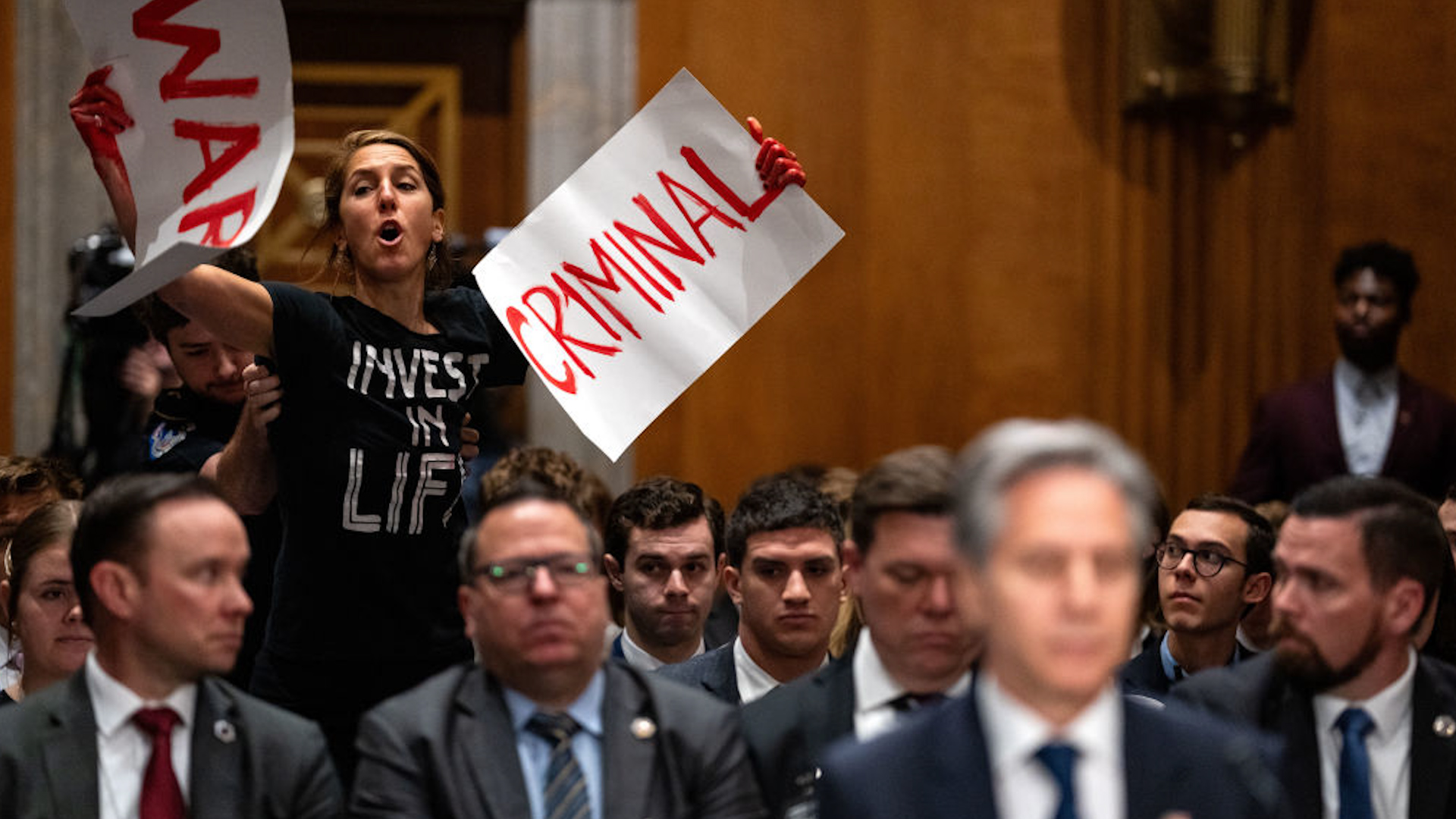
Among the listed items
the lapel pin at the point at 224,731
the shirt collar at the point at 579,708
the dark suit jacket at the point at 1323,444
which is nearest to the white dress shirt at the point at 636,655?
the shirt collar at the point at 579,708

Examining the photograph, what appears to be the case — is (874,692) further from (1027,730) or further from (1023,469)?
(1023,469)

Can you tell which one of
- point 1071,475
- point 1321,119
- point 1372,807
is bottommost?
point 1372,807

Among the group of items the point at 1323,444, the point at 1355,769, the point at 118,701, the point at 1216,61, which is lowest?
the point at 1355,769

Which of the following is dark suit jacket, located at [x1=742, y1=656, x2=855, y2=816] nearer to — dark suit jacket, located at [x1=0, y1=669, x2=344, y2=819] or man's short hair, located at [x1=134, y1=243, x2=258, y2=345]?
dark suit jacket, located at [x1=0, y1=669, x2=344, y2=819]

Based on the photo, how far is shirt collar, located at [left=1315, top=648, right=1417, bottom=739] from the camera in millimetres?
3469

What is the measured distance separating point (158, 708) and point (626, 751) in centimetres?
71

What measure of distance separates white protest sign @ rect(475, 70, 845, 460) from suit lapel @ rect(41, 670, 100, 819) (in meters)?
1.29

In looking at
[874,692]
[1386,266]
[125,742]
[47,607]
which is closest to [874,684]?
[874,692]

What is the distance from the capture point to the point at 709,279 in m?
4.23

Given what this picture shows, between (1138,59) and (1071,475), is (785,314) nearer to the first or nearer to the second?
(1138,59)

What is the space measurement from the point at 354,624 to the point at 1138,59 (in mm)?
3844

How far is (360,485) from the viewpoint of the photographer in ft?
11.9

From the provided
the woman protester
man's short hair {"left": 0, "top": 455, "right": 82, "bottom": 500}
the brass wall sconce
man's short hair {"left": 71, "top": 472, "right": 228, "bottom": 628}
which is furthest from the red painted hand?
the brass wall sconce

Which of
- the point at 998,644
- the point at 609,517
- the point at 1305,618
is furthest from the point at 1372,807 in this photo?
the point at 609,517
